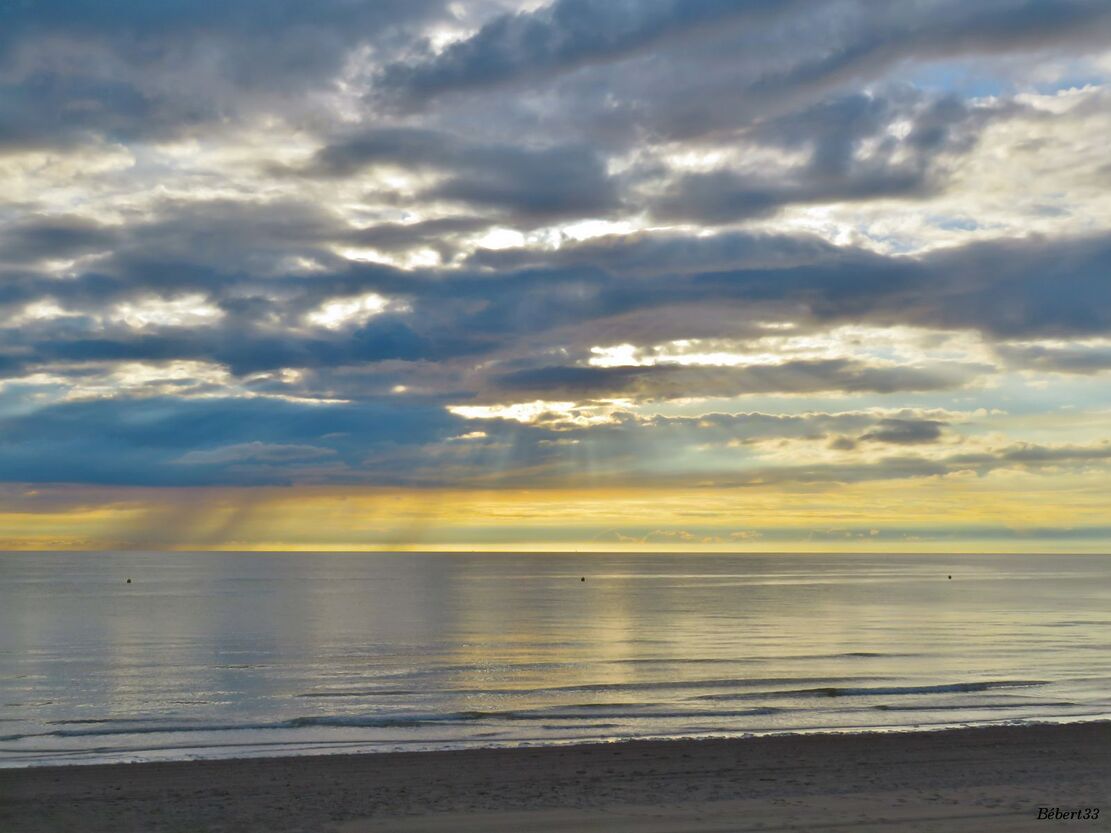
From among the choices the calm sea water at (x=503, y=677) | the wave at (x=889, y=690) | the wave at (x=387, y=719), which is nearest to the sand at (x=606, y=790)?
the calm sea water at (x=503, y=677)

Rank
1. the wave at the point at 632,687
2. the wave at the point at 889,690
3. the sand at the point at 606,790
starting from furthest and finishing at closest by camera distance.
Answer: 1. the wave at the point at 632,687
2. the wave at the point at 889,690
3. the sand at the point at 606,790

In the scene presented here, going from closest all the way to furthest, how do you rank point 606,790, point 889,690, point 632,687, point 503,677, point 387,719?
point 606,790 → point 387,719 → point 889,690 → point 632,687 → point 503,677

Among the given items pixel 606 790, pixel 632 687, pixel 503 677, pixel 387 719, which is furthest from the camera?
pixel 503 677

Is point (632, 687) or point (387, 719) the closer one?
point (387, 719)

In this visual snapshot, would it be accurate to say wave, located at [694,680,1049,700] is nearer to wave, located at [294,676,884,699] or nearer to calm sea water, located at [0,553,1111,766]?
calm sea water, located at [0,553,1111,766]

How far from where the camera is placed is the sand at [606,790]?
17.9 m

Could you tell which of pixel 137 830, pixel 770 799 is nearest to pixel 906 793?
pixel 770 799

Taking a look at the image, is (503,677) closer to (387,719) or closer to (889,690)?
(387,719)

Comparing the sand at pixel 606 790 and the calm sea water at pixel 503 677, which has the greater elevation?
the sand at pixel 606 790

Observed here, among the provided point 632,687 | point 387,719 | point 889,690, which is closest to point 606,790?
point 387,719

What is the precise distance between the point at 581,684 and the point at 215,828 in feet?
86.0

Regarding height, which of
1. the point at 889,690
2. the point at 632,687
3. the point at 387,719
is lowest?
the point at 889,690

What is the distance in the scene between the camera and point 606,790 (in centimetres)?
2044

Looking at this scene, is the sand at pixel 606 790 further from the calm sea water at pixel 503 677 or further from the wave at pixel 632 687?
the wave at pixel 632 687
